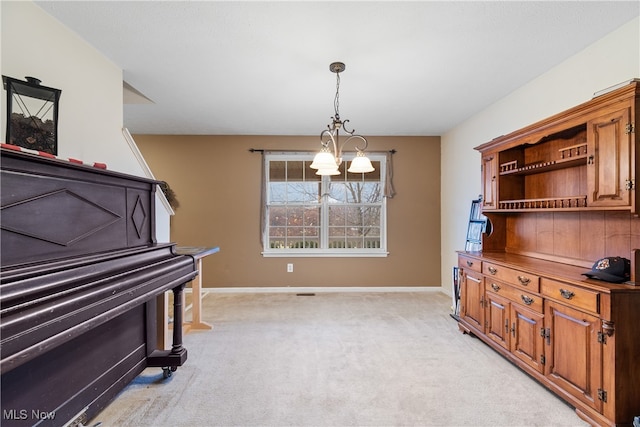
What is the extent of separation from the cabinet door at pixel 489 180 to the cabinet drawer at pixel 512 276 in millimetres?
634

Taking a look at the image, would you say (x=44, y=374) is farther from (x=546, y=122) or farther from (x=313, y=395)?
(x=546, y=122)

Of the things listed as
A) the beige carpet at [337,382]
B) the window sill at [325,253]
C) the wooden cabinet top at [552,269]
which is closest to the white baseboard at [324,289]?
the window sill at [325,253]

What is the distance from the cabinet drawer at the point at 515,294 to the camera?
209cm

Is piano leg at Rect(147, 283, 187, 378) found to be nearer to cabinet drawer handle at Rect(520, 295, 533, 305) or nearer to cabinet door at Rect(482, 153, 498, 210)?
cabinet drawer handle at Rect(520, 295, 533, 305)

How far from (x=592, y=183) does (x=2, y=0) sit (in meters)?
3.72

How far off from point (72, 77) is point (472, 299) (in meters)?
3.82

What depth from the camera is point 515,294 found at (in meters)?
2.30

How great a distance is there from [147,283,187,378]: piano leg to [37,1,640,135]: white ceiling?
1.85 m

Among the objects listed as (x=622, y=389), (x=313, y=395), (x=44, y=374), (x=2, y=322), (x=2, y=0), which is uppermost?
(x=2, y=0)

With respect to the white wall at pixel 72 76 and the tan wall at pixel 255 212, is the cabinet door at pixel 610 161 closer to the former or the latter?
the tan wall at pixel 255 212

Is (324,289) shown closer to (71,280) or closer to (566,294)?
(566,294)

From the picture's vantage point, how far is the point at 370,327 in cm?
317

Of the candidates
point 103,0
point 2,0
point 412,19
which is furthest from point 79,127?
point 412,19

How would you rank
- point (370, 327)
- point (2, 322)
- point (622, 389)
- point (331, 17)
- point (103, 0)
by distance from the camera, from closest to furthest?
point (2, 322)
point (622, 389)
point (103, 0)
point (331, 17)
point (370, 327)
